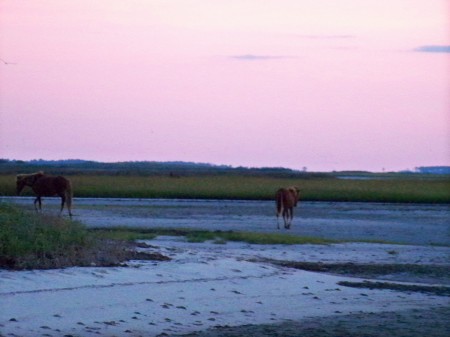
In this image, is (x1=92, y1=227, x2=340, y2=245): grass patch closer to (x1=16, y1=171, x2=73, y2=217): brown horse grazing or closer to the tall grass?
(x1=16, y1=171, x2=73, y2=217): brown horse grazing

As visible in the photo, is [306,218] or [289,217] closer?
[289,217]

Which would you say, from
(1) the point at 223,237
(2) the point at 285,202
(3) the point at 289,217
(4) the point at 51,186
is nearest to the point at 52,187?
(4) the point at 51,186

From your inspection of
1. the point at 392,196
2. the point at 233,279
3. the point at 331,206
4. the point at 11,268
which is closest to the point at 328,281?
the point at 233,279

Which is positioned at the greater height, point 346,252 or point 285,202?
point 285,202

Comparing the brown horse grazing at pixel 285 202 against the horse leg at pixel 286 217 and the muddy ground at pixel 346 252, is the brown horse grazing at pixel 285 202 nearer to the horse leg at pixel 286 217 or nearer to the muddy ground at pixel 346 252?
the horse leg at pixel 286 217

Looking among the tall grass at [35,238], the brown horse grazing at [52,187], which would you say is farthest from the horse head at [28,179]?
the tall grass at [35,238]

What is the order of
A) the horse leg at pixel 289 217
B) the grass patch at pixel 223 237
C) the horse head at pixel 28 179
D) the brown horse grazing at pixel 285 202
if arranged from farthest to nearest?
the horse head at pixel 28 179 → the horse leg at pixel 289 217 → the brown horse grazing at pixel 285 202 → the grass patch at pixel 223 237

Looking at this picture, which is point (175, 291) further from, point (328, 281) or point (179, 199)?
point (179, 199)

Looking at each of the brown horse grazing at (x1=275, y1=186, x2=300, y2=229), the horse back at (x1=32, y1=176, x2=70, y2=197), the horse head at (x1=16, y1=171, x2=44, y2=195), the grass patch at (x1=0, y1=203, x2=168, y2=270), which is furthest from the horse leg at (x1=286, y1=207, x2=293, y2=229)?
the grass patch at (x1=0, y1=203, x2=168, y2=270)

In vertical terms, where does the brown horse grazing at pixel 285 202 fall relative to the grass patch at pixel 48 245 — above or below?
above

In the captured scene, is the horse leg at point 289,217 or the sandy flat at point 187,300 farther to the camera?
the horse leg at point 289,217

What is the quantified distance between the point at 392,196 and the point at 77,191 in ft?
58.0

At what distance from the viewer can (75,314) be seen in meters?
12.6

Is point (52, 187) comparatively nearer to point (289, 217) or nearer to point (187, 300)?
point (289, 217)
